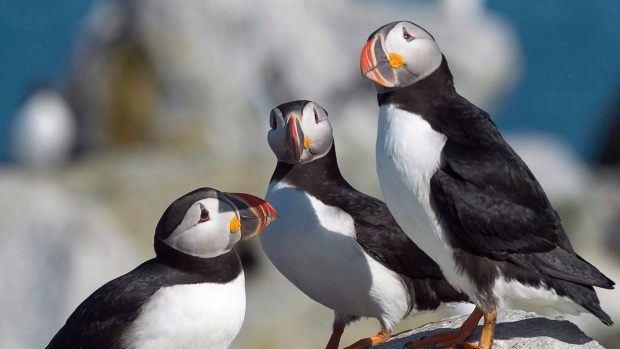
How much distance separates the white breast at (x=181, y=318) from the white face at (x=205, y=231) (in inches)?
6.8

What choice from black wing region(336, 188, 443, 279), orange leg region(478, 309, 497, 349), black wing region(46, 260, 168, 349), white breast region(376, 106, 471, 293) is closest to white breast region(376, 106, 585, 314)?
white breast region(376, 106, 471, 293)

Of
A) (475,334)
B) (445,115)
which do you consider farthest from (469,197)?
(475,334)

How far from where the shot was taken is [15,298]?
33.1 feet

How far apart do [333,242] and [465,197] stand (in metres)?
1.11

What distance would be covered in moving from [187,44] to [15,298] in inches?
247

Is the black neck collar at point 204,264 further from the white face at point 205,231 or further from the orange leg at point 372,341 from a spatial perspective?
the orange leg at point 372,341

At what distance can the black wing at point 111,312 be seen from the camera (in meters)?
4.71

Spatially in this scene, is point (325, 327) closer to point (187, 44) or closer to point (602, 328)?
point (602, 328)

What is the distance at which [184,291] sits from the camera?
4.70 m

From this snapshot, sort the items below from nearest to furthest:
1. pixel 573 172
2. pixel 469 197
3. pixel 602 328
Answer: pixel 469 197, pixel 602 328, pixel 573 172

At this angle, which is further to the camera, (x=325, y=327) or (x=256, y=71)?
(x=256, y=71)

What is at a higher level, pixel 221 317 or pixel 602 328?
pixel 221 317

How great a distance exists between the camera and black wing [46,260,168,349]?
4711 mm

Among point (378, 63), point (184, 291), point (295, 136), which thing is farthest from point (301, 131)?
point (184, 291)
